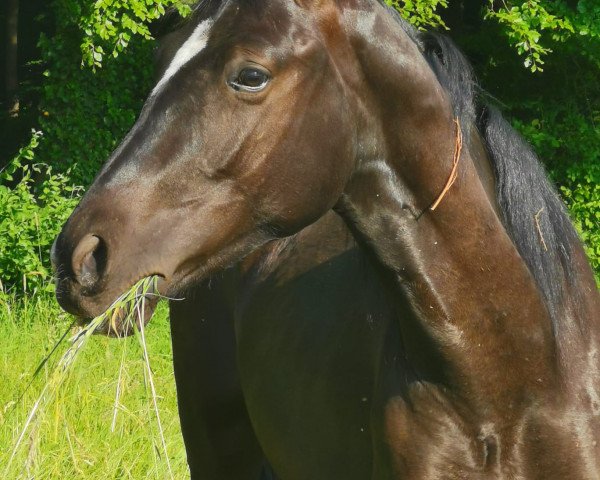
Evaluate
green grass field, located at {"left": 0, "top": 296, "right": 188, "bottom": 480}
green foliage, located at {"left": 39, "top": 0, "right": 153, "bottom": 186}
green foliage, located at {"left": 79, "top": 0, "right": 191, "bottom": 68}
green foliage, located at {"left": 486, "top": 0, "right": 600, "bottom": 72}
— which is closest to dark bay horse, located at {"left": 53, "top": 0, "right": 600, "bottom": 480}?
green grass field, located at {"left": 0, "top": 296, "right": 188, "bottom": 480}

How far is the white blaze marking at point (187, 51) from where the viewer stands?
2381 mm

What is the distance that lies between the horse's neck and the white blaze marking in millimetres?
397

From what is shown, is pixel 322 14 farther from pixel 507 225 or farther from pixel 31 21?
pixel 31 21

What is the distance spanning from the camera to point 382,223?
8.42 ft

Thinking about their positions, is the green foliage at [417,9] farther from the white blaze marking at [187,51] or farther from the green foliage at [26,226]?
the white blaze marking at [187,51]

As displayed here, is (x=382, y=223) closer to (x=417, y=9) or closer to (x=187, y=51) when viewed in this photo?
(x=187, y=51)

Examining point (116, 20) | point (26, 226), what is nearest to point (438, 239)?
point (116, 20)

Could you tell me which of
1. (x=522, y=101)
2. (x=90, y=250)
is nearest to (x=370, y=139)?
(x=90, y=250)

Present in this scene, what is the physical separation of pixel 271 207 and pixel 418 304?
1.44ft

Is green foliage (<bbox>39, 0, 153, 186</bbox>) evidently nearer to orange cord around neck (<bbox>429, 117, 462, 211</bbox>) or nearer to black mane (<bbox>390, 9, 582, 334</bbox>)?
black mane (<bbox>390, 9, 582, 334</bbox>)

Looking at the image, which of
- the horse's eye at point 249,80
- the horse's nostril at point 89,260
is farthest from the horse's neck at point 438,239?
the horse's nostril at point 89,260

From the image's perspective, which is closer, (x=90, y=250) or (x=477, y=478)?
(x=90, y=250)

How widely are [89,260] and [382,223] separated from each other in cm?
72

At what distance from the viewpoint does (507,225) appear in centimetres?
274
